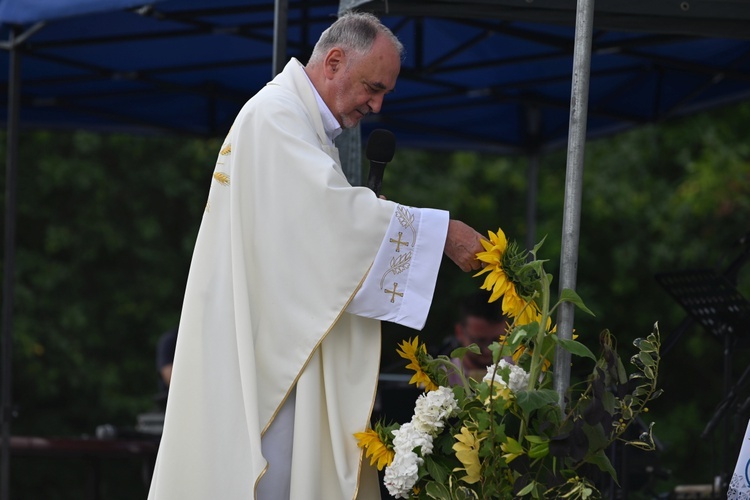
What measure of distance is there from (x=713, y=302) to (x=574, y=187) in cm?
154

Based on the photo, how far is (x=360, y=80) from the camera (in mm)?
2953

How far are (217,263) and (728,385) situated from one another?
2093 millimetres

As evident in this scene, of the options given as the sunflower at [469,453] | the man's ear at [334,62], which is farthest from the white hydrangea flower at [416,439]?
the man's ear at [334,62]

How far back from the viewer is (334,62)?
2971mm

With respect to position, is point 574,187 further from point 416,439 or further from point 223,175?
point 223,175

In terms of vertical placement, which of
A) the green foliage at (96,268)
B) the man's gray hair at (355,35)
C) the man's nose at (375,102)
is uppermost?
the man's gray hair at (355,35)

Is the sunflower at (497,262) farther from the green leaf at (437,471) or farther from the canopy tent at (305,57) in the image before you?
the canopy tent at (305,57)

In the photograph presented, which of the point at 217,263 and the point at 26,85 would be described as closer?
the point at 217,263

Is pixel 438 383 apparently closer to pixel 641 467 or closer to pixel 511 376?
pixel 511 376

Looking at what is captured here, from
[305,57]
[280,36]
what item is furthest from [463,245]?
[305,57]

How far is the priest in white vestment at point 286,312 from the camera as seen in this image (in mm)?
2779

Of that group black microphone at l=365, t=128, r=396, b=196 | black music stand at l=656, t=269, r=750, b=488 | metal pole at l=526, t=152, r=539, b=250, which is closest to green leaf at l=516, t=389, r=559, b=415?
black microphone at l=365, t=128, r=396, b=196

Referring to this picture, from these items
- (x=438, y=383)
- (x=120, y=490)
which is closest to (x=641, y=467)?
(x=438, y=383)

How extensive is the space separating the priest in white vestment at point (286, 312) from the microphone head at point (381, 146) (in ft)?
0.34
